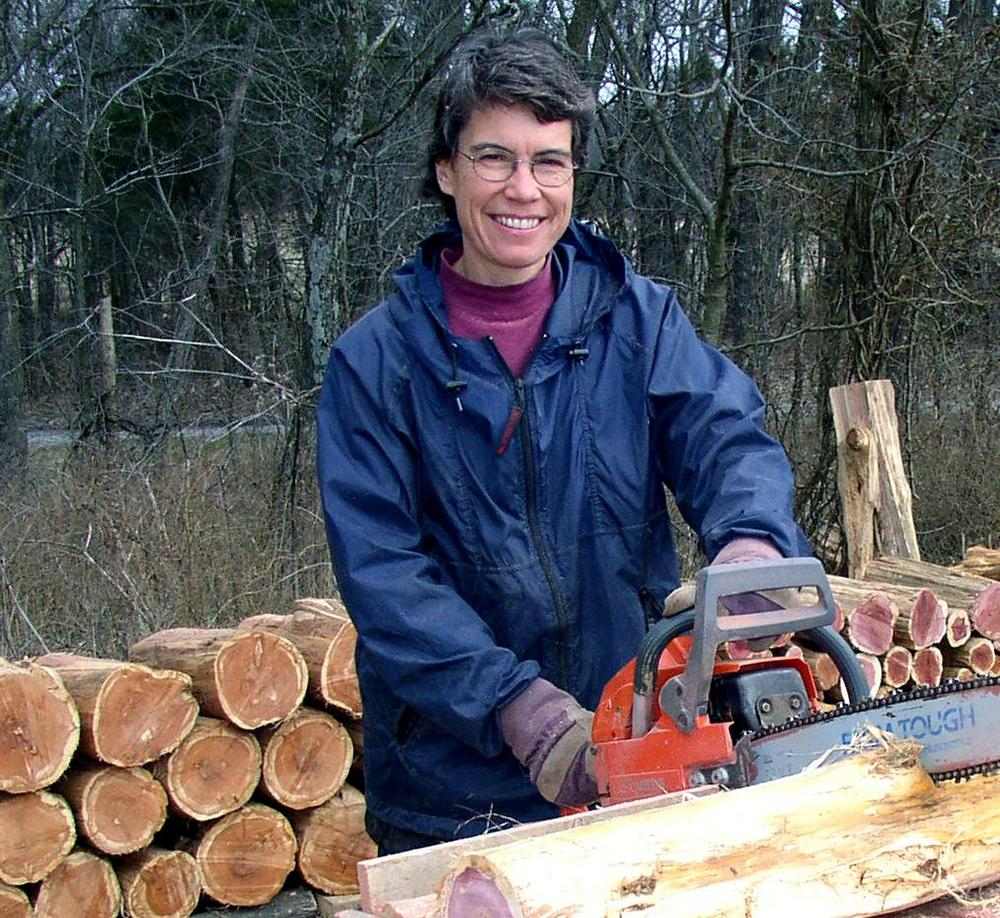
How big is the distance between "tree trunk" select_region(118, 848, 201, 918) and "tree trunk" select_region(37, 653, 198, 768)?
368 mm

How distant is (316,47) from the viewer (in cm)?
1034

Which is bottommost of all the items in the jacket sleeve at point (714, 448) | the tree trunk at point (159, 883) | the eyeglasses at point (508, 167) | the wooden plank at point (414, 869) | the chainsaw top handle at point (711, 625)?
the tree trunk at point (159, 883)

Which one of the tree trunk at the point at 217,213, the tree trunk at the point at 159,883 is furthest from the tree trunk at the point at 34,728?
the tree trunk at the point at 217,213

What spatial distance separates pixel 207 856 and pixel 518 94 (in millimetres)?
3190

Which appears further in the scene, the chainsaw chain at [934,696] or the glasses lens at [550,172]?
the glasses lens at [550,172]

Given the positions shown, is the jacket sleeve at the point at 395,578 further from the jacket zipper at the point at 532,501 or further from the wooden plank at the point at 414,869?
the wooden plank at the point at 414,869

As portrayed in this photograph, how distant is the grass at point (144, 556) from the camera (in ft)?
21.4

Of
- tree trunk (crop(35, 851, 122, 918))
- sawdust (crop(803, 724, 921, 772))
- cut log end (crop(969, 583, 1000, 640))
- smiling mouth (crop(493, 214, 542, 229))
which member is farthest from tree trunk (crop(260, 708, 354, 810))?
sawdust (crop(803, 724, 921, 772))

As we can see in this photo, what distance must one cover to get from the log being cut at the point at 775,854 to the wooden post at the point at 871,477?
16.0ft

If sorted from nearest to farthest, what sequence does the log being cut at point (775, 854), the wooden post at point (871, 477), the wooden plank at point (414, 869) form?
1. the log being cut at point (775, 854)
2. the wooden plank at point (414, 869)
3. the wooden post at point (871, 477)

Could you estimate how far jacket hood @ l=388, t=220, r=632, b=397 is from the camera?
2.40 metres

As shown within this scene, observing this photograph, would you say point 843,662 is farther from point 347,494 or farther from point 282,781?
point 282,781

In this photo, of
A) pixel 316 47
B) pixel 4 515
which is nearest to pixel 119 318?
pixel 316 47

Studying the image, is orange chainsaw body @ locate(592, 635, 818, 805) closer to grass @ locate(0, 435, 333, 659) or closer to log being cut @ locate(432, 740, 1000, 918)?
log being cut @ locate(432, 740, 1000, 918)
